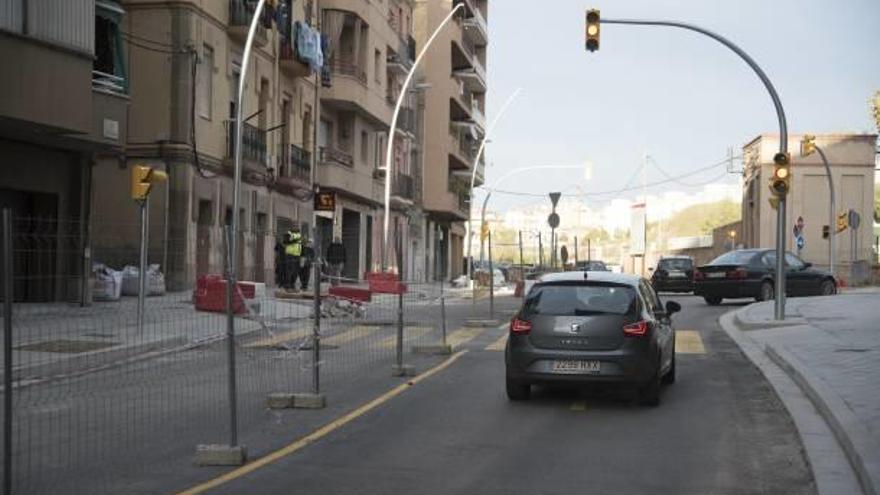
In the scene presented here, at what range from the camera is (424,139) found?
61312 mm

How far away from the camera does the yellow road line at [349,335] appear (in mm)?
18234

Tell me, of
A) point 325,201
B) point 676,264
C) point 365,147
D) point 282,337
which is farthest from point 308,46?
point 282,337

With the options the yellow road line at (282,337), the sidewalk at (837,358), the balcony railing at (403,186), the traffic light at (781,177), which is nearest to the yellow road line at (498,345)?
the yellow road line at (282,337)

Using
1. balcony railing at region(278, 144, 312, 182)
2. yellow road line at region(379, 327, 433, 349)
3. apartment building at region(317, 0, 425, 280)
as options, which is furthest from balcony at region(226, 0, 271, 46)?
yellow road line at region(379, 327, 433, 349)

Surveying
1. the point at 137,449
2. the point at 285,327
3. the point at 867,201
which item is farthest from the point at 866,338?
the point at 867,201

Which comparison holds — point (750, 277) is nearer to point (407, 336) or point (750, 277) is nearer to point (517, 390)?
point (407, 336)

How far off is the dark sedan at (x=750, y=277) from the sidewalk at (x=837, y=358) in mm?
2004

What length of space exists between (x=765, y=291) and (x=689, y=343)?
35.8 ft

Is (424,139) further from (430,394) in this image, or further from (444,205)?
(430,394)

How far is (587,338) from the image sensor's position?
11.3 metres

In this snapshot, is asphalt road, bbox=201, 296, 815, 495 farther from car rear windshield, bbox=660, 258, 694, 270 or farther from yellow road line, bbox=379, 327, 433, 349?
car rear windshield, bbox=660, 258, 694, 270

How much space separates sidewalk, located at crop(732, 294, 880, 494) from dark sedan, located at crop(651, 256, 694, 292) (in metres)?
10.6

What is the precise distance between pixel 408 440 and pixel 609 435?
1878 millimetres

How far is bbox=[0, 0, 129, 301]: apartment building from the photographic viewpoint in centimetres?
1853
